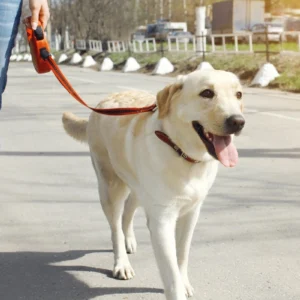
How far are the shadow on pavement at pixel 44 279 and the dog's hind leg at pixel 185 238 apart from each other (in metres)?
0.17

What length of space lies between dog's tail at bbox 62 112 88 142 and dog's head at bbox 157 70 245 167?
4.48 feet

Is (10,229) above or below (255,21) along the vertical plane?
above

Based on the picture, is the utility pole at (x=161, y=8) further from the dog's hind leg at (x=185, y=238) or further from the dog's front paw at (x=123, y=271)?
the dog's hind leg at (x=185, y=238)

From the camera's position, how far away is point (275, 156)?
7875 millimetres

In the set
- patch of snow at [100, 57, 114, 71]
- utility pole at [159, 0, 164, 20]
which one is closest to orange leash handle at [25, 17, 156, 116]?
patch of snow at [100, 57, 114, 71]

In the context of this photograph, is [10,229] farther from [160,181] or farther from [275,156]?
[275,156]

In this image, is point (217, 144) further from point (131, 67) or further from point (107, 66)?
point (107, 66)

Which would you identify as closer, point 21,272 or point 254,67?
point 21,272

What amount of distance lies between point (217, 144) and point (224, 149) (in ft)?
0.16

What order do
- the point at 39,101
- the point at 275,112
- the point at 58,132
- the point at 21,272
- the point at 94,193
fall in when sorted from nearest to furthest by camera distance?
the point at 21,272 < the point at 94,193 < the point at 58,132 < the point at 275,112 < the point at 39,101

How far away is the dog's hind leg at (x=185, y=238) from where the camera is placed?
3.65 meters

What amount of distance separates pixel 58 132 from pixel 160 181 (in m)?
6.81

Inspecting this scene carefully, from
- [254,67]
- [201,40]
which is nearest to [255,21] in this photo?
[201,40]

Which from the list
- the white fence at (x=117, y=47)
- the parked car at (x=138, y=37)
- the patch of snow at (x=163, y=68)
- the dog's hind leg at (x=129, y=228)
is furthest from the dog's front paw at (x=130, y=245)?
the parked car at (x=138, y=37)
